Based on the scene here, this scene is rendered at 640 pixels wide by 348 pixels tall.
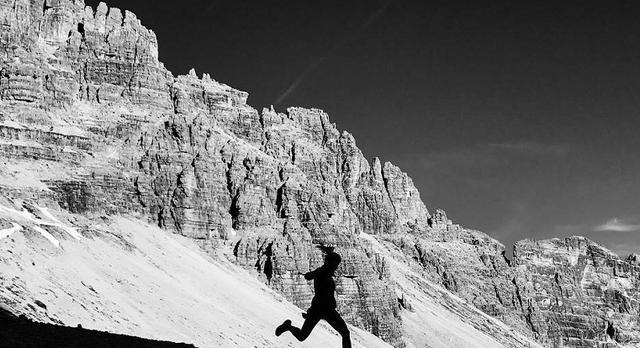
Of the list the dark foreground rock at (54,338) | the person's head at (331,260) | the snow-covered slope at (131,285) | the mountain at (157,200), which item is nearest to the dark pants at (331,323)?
the person's head at (331,260)

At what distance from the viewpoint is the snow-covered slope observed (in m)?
46.4

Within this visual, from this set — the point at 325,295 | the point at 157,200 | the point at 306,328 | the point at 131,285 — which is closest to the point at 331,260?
the point at 325,295

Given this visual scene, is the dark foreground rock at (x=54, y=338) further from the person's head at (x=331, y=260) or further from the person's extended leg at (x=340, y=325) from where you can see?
the person's head at (x=331, y=260)

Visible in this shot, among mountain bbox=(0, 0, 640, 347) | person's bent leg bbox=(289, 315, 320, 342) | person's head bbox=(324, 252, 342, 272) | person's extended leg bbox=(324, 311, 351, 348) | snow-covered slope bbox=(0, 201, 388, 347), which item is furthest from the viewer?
mountain bbox=(0, 0, 640, 347)

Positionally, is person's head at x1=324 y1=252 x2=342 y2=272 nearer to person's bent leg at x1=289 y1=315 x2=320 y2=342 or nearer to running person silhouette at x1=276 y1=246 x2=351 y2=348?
running person silhouette at x1=276 y1=246 x2=351 y2=348

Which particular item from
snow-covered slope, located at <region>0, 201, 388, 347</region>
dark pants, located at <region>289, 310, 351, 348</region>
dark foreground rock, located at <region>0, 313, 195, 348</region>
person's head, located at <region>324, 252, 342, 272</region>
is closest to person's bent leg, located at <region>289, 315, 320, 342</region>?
dark pants, located at <region>289, 310, 351, 348</region>

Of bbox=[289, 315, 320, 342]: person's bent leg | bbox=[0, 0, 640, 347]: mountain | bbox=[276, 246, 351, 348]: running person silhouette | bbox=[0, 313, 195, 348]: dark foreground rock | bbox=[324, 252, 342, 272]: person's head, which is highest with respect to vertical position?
bbox=[0, 0, 640, 347]: mountain

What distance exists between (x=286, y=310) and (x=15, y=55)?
58.8 meters

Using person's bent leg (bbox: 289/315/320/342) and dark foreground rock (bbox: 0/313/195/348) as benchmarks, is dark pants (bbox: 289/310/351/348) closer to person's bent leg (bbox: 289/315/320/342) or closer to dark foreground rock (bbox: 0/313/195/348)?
person's bent leg (bbox: 289/315/320/342)

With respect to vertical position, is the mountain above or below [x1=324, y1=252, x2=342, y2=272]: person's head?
above

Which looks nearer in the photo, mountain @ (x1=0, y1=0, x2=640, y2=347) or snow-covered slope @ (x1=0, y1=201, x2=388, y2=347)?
snow-covered slope @ (x1=0, y1=201, x2=388, y2=347)

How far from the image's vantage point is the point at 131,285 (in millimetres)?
63094

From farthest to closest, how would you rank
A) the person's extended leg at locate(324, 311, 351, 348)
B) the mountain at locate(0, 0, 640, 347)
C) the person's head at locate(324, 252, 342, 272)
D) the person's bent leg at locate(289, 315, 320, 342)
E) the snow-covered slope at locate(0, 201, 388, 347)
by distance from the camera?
the mountain at locate(0, 0, 640, 347) < the snow-covered slope at locate(0, 201, 388, 347) < the person's bent leg at locate(289, 315, 320, 342) < the person's head at locate(324, 252, 342, 272) < the person's extended leg at locate(324, 311, 351, 348)

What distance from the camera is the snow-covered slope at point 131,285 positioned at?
46.4 m
